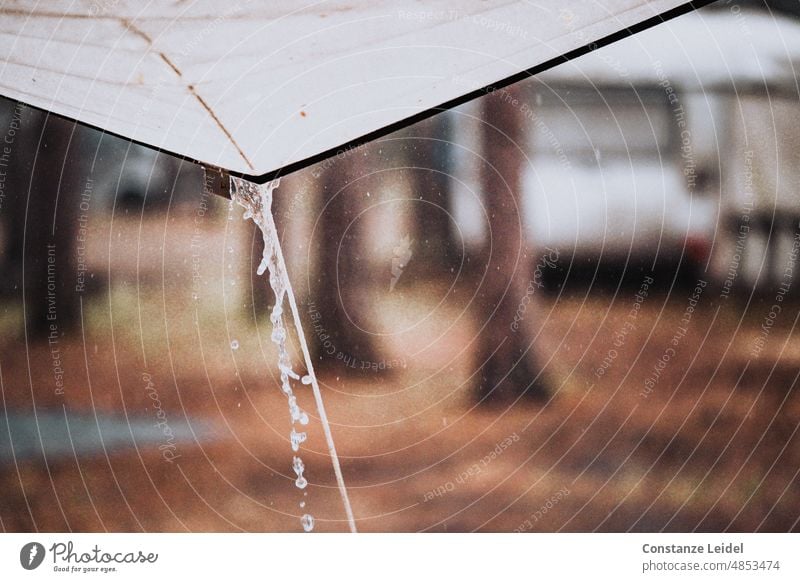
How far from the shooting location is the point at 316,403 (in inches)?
23.7

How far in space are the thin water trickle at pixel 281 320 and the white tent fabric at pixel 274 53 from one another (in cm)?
4

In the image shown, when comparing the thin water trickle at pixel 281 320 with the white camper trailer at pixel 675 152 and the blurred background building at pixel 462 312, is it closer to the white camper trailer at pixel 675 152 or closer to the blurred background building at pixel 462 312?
the blurred background building at pixel 462 312

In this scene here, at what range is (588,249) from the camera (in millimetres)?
579

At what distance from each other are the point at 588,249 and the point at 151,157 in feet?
1.32

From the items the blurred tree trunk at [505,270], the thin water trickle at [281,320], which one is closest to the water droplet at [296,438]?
the thin water trickle at [281,320]

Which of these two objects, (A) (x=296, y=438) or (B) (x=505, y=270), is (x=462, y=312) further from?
(A) (x=296, y=438)

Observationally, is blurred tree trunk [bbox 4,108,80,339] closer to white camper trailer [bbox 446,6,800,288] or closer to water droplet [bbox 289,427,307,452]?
water droplet [bbox 289,427,307,452]

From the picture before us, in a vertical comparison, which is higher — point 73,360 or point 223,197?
point 223,197

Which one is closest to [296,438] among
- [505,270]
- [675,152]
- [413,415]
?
[413,415]

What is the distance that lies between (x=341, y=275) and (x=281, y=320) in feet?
0.23

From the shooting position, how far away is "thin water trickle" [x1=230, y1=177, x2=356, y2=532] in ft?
1.91
